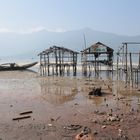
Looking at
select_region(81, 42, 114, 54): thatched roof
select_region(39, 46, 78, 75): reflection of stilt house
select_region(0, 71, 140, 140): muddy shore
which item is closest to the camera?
select_region(0, 71, 140, 140): muddy shore

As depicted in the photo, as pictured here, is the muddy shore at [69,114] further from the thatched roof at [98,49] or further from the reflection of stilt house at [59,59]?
the reflection of stilt house at [59,59]

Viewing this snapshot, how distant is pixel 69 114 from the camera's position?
1872 cm

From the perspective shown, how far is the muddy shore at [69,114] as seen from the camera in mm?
14812

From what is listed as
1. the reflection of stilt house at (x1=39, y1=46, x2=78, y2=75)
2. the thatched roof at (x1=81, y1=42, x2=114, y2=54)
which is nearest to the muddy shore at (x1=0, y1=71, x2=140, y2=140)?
the thatched roof at (x1=81, y1=42, x2=114, y2=54)

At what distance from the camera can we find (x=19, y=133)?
1508cm

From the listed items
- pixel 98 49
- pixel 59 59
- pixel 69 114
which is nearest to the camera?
pixel 69 114

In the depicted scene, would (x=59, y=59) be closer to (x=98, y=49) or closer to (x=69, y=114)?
(x=98, y=49)

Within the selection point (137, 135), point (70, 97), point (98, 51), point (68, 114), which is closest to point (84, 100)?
point (70, 97)

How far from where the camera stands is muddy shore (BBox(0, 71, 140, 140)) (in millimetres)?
14812

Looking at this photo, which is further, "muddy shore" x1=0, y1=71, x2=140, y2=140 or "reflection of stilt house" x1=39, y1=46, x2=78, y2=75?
"reflection of stilt house" x1=39, y1=46, x2=78, y2=75

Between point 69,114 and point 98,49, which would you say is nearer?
point 69,114

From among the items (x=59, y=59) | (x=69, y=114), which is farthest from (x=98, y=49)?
(x=69, y=114)

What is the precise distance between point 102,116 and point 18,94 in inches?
408

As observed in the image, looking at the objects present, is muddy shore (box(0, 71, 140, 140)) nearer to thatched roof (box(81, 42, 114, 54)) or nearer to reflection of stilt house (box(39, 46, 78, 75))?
thatched roof (box(81, 42, 114, 54))
